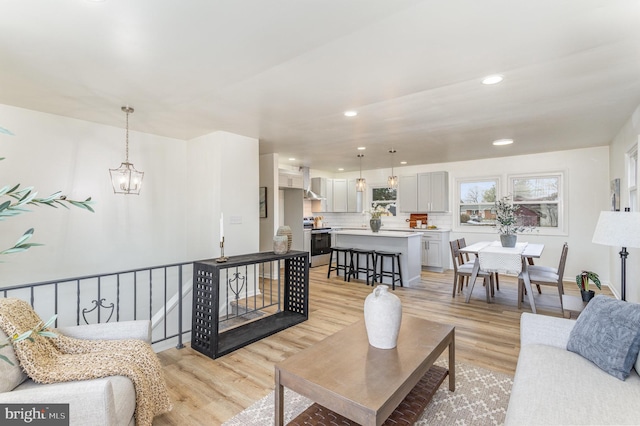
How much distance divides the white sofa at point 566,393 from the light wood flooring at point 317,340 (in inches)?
35.0

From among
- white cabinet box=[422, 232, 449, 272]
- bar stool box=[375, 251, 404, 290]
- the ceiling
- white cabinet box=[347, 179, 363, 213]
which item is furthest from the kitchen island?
the ceiling

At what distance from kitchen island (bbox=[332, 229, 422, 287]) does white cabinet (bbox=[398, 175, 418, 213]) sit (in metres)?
1.69

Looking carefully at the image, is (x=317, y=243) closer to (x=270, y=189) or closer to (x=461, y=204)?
(x=270, y=189)

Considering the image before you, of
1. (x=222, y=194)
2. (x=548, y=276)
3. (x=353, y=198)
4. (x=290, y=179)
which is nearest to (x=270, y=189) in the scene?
(x=290, y=179)

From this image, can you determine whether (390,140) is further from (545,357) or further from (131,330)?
(131,330)

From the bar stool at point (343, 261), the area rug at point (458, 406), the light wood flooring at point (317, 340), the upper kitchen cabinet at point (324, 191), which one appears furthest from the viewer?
the upper kitchen cabinet at point (324, 191)

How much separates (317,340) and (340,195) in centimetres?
567

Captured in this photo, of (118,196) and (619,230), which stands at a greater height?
(118,196)

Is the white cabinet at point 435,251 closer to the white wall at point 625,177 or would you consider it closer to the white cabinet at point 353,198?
the white cabinet at point 353,198

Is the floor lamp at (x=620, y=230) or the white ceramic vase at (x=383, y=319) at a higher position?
the floor lamp at (x=620, y=230)

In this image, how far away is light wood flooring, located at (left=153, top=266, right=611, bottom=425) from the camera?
2256 mm

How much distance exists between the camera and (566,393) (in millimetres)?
1521

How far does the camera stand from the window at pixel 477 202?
6.70 metres

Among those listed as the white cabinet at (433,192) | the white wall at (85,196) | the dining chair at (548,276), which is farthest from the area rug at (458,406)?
the white cabinet at (433,192)
